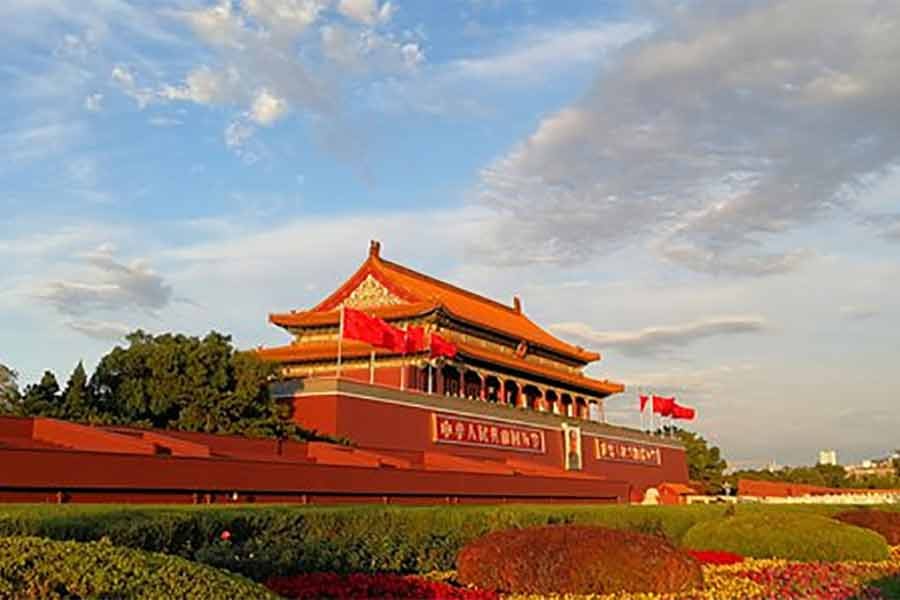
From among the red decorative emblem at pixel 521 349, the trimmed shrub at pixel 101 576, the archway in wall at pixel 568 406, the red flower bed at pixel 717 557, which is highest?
the red decorative emblem at pixel 521 349

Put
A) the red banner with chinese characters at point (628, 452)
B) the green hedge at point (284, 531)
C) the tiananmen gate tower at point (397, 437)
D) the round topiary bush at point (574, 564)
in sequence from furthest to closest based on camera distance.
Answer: the red banner with chinese characters at point (628, 452), the tiananmen gate tower at point (397, 437), the round topiary bush at point (574, 564), the green hedge at point (284, 531)

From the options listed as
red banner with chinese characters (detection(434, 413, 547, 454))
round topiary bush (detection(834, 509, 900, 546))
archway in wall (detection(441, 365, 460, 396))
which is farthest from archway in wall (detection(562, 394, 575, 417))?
round topiary bush (detection(834, 509, 900, 546))

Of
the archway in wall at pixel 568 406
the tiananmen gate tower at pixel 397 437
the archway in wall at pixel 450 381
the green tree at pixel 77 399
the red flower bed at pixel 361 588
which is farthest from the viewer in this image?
the archway in wall at pixel 568 406

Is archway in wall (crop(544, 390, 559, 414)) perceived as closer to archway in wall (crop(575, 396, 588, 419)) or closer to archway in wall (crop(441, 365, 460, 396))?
archway in wall (crop(575, 396, 588, 419))

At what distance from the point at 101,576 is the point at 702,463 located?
55830 millimetres

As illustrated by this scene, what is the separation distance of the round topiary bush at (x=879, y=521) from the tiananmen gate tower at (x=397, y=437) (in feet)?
29.8

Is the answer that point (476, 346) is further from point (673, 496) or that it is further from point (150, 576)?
point (150, 576)

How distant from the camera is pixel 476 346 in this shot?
122 ft

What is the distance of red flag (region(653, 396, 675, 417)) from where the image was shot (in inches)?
1887

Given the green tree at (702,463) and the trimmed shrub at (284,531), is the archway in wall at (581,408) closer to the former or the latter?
the green tree at (702,463)

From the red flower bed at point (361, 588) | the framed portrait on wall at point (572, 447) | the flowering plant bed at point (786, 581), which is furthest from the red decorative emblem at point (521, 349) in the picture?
the red flower bed at point (361, 588)

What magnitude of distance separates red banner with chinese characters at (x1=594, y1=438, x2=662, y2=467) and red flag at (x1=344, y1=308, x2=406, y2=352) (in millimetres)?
12855

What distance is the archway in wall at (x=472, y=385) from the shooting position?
38.3 meters

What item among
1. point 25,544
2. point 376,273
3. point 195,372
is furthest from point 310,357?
point 25,544
